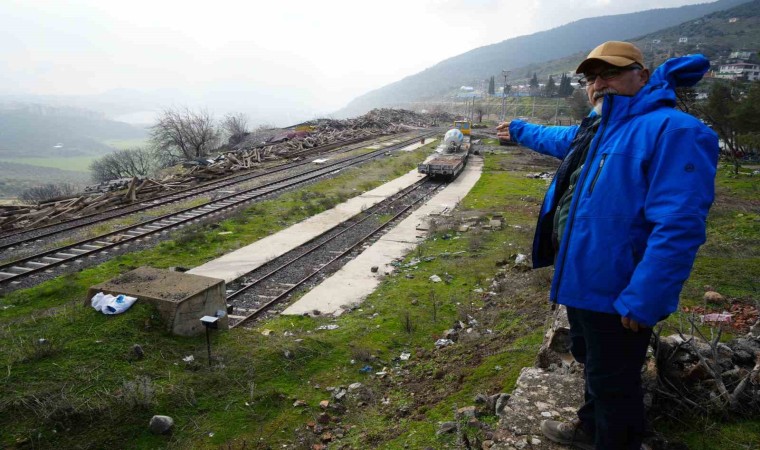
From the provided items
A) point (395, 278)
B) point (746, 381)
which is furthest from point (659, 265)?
point (395, 278)

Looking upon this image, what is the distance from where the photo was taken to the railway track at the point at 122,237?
9836 millimetres

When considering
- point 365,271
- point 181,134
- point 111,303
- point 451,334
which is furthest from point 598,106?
point 181,134

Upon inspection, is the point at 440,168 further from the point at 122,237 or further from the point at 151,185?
the point at 122,237

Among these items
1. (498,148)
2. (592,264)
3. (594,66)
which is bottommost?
(498,148)

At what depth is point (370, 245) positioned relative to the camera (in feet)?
41.3

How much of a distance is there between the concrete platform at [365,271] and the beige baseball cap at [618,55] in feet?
22.0

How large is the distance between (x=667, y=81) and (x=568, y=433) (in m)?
2.35

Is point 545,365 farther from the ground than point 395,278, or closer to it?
farther from the ground

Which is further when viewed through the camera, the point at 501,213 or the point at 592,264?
the point at 501,213

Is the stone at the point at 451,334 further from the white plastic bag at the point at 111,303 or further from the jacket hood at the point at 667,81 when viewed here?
the jacket hood at the point at 667,81

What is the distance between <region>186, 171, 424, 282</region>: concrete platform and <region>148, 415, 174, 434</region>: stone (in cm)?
523

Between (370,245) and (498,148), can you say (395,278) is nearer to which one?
(370,245)

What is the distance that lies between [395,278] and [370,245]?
2.69 metres

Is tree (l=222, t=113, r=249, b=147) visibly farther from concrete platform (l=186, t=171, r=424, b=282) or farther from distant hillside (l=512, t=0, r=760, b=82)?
distant hillside (l=512, t=0, r=760, b=82)
